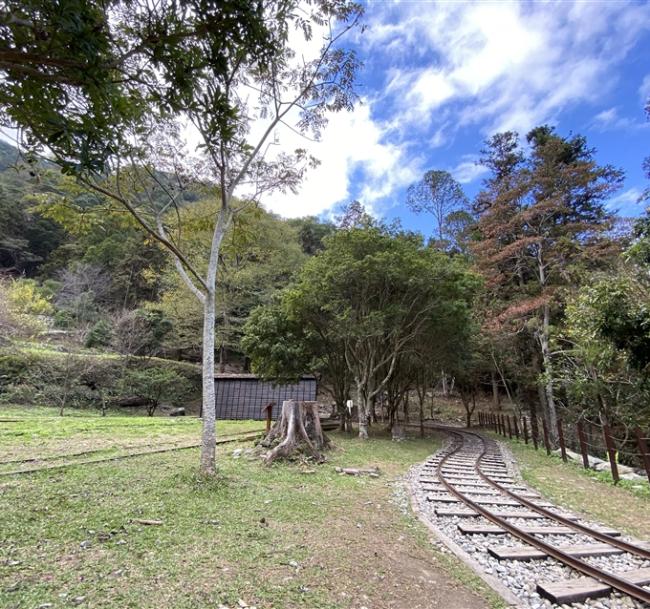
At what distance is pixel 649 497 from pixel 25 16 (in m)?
11.5

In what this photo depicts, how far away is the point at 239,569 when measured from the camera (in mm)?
3578

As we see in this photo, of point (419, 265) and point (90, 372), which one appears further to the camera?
point (90, 372)

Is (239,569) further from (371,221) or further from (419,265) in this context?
(371,221)

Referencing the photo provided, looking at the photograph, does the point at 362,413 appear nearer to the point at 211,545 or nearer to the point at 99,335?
the point at 211,545

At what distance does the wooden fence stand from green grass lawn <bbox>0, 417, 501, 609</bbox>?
5227mm

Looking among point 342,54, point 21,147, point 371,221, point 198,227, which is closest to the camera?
point 21,147

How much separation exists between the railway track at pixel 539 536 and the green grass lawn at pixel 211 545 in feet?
2.29

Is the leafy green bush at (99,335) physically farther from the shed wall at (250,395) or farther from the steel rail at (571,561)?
the steel rail at (571,561)

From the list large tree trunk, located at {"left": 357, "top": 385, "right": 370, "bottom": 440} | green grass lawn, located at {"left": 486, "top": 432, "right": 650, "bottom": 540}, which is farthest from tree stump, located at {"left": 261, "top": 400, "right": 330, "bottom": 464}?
green grass lawn, located at {"left": 486, "top": 432, "right": 650, "bottom": 540}

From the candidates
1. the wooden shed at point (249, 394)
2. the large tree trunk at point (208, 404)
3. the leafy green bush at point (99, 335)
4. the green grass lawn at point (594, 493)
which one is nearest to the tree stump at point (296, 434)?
the large tree trunk at point (208, 404)

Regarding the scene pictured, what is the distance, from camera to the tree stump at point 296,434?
28.6ft

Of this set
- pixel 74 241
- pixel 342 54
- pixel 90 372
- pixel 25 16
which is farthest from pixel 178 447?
pixel 74 241

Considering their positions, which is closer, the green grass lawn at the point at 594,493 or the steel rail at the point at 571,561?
the steel rail at the point at 571,561

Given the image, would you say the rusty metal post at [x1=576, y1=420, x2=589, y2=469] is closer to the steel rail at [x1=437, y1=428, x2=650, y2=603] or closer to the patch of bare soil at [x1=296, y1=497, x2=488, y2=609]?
the steel rail at [x1=437, y1=428, x2=650, y2=603]
